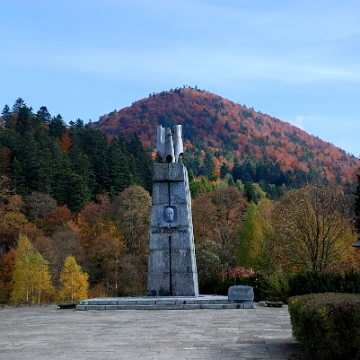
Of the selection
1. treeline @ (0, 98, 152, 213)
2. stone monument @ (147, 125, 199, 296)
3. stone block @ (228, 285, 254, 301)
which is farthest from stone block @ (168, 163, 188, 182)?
treeline @ (0, 98, 152, 213)

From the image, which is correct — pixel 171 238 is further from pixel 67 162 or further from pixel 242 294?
pixel 67 162

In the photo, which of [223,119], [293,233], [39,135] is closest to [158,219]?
[293,233]

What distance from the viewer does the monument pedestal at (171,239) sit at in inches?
706

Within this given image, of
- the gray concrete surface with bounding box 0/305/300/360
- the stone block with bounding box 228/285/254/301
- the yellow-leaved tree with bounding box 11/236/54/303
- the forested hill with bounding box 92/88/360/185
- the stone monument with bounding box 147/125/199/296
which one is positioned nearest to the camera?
the gray concrete surface with bounding box 0/305/300/360

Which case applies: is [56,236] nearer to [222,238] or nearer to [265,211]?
[222,238]

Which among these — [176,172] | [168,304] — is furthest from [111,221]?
[168,304]

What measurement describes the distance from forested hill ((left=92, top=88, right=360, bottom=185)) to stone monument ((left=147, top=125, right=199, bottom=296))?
262 ft

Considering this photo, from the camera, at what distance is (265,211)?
5562cm

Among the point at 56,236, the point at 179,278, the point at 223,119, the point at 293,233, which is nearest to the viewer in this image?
the point at 179,278

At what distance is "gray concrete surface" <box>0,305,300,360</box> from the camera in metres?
8.08

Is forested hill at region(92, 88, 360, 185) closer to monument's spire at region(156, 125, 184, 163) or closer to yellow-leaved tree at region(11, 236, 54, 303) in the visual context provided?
yellow-leaved tree at region(11, 236, 54, 303)

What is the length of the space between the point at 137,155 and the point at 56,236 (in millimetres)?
27957

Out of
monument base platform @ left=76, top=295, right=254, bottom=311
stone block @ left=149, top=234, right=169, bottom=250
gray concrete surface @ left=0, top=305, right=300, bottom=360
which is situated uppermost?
stone block @ left=149, top=234, right=169, bottom=250

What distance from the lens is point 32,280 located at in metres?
46.0
